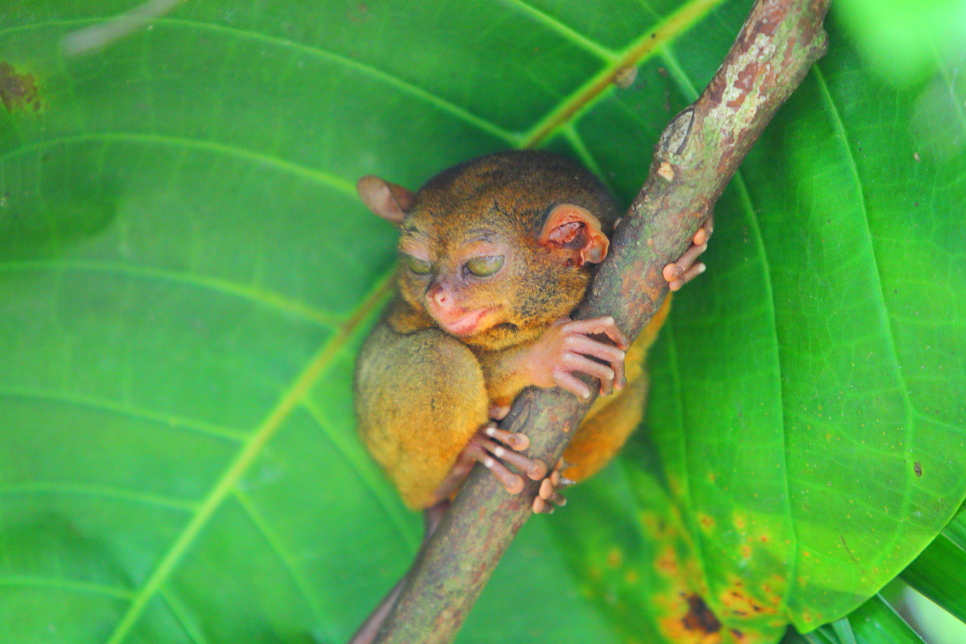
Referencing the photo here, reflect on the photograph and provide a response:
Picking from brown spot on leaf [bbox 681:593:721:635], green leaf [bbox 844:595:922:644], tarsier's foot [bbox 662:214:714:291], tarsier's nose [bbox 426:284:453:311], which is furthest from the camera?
brown spot on leaf [bbox 681:593:721:635]

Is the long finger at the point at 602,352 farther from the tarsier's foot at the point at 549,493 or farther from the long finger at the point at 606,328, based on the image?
the tarsier's foot at the point at 549,493

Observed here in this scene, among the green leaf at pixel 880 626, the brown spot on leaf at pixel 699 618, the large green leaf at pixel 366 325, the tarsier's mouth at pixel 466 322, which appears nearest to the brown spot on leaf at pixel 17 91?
the large green leaf at pixel 366 325

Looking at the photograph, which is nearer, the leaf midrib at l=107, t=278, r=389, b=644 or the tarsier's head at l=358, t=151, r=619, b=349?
the tarsier's head at l=358, t=151, r=619, b=349

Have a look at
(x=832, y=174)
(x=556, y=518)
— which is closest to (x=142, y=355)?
(x=556, y=518)

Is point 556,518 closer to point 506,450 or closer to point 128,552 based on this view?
point 506,450

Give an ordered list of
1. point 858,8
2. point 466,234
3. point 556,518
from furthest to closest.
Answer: point 556,518 < point 466,234 < point 858,8

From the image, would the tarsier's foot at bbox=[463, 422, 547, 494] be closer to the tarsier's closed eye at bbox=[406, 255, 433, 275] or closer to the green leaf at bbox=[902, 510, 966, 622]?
the tarsier's closed eye at bbox=[406, 255, 433, 275]

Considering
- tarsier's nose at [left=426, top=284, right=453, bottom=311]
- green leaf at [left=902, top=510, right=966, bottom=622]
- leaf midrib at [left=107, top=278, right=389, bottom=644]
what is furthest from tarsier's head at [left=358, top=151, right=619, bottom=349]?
green leaf at [left=902, top=510, right=966, bottom=622]
